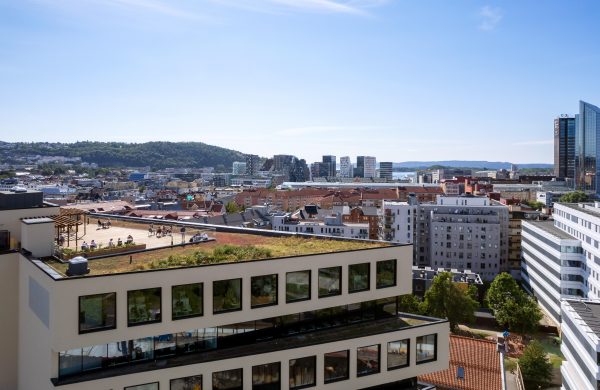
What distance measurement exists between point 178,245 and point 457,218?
7344 cm

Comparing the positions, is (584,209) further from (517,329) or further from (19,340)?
(19,340)

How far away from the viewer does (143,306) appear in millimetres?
19062

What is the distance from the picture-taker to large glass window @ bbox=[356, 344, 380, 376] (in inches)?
902

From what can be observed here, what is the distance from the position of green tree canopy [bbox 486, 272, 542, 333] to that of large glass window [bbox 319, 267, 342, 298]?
144 ft

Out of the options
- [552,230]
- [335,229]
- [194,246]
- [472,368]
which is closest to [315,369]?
[194,246]

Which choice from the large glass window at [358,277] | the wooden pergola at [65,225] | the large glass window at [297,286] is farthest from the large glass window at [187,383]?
the wooden pergola at [65,225]

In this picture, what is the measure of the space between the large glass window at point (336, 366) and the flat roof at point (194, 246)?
4505 mm

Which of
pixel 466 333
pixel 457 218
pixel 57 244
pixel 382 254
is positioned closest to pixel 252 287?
pixel 382 254

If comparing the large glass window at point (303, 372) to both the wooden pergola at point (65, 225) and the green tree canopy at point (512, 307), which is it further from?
the green tree canopy at point (512, 307)

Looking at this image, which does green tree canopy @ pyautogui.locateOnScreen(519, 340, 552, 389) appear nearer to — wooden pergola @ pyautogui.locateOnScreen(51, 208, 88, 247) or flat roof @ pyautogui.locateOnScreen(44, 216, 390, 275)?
flat roof @ pyautogui.locateOnScreen(44, 216, 390, 275)

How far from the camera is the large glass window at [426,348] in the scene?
24406 millimetres

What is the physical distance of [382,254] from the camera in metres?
24.3

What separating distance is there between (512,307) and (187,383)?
1978 inches

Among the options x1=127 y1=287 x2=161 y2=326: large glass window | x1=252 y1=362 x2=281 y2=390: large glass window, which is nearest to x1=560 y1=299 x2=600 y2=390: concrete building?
x1=252 y1=362 x2=281 y2=390: large glass window
